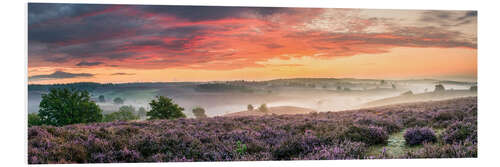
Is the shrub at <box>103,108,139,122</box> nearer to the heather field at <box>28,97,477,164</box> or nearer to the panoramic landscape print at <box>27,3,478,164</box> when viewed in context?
the panoramic landscape print at <box>27,3,478,164</box>

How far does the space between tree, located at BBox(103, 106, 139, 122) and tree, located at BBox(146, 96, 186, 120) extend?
15.6 inches

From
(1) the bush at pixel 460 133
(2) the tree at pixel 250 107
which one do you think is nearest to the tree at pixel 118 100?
(2) the tree at pixel 250 107

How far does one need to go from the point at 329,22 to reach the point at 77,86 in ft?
20.3

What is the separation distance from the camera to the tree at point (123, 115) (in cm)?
742

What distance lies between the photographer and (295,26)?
703cm

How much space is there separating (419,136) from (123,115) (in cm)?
667

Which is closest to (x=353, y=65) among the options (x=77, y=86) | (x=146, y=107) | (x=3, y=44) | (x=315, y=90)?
(x=315, y=90)

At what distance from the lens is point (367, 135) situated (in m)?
5.34

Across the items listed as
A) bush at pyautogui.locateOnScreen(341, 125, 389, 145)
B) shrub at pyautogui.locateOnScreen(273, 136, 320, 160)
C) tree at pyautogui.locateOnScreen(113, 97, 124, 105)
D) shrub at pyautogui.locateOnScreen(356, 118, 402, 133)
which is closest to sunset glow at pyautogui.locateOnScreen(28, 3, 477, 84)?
tree at pyautogui.locateOnScreen(113, 97, 124, 105)

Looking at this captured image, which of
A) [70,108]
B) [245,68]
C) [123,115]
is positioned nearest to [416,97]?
[245,68]

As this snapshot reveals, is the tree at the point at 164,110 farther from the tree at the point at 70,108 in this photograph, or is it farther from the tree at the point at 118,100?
the tree at the point at 70,108

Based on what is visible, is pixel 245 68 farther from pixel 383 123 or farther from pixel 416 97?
pixel 416 97

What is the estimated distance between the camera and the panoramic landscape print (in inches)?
256

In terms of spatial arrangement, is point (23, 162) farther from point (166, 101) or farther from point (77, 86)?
point (166, 101)
